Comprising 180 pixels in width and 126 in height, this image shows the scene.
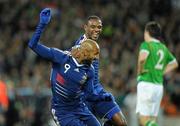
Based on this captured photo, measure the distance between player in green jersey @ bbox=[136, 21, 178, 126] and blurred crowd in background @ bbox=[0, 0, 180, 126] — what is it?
2668mm

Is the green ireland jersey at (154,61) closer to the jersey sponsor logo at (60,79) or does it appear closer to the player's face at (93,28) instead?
the player's face at (93,28)

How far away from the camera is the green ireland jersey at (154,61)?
1187 centimetres

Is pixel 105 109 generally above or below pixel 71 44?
below

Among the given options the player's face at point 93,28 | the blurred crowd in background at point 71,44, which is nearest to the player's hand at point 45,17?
the player's face at point 93,28

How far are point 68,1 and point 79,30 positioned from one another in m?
1.92

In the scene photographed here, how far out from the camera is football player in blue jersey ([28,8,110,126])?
8906 millimetres

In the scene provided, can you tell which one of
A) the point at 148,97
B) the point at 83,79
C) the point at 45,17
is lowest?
the point at 148,97

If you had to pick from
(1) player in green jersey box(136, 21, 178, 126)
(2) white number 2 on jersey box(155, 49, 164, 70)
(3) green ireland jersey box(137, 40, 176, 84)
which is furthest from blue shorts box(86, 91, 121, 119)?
(2) white number 2 on jersey box(155, 49, 164, 70)

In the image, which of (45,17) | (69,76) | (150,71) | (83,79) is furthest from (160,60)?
(45,17)

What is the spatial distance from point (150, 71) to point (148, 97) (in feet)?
1.52

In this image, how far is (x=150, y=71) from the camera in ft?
39.2

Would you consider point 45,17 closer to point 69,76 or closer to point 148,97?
point 69,76

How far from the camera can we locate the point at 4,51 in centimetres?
1897

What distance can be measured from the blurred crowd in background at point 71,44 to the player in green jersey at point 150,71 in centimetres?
267
